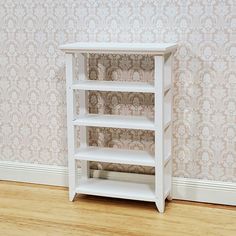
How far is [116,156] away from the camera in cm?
290

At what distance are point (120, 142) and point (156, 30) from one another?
0.76 m

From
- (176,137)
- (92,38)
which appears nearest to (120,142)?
(176,137)

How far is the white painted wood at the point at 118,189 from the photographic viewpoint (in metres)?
2.86

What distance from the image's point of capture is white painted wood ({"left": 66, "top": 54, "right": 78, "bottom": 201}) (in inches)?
112

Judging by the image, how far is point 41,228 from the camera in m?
2.62

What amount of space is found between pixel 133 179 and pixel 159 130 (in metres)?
0.54

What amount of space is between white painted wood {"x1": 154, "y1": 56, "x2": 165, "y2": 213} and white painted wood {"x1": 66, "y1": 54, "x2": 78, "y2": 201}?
Result: 532mm

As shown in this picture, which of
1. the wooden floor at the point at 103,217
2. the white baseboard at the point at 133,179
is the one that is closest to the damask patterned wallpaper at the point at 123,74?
the white baseboard at the point at 133,179

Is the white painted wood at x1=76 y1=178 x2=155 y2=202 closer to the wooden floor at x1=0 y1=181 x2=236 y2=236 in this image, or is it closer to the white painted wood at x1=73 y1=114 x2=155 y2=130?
the wooden floor at x1=0 y1=181 x2=236 y2=236

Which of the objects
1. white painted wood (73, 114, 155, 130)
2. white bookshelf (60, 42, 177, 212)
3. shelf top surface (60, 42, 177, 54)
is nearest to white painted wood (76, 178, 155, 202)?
white bookshelf (60, 42, 177, 212)

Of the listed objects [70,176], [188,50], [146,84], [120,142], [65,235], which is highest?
[188,50]

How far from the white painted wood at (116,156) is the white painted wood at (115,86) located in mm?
415

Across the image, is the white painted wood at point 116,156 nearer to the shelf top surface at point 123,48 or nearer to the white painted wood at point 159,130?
the white painted wood at point 159,130

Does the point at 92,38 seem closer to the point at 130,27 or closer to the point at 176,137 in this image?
the point at 130,27
